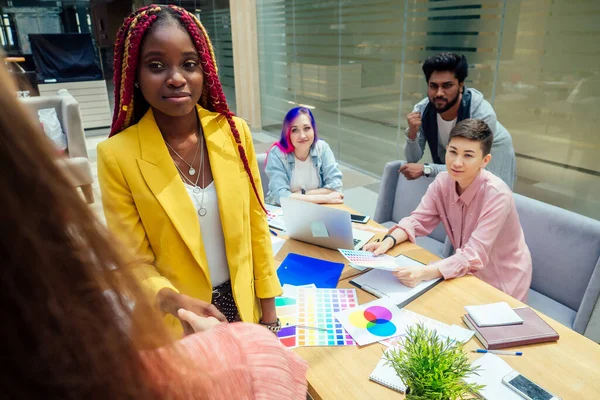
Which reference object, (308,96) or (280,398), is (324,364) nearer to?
(280,398)

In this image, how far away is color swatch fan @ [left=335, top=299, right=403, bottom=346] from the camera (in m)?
1.31

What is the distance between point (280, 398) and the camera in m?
0.46

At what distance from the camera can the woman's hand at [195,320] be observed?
92cm

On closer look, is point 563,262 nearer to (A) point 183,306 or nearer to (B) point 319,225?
(B) point 319,225

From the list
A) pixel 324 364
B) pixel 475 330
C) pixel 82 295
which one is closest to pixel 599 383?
pixel 475 330

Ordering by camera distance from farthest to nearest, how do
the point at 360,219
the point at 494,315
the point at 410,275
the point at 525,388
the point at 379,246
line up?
the point at 360,219 < the point at 379,246 < the point at 410,275 < the point at 494,315 < the point at 525,388

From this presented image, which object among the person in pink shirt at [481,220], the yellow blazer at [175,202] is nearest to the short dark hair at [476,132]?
the person in pink shirt at [481,220]

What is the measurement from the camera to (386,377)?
3.70 feet

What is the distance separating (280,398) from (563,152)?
11.2ft

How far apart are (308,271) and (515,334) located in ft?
2.63

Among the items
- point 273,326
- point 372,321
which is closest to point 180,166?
point 273,326

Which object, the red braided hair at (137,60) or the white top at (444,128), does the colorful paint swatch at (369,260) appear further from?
the white top at (444,128)

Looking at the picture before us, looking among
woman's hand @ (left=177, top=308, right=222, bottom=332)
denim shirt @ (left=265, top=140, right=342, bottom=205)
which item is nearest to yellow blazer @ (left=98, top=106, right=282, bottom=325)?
woman's hand @ (left=177, top=308, right=222, bottom=332)

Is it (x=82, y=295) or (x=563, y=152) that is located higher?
(x=82, y=295)
